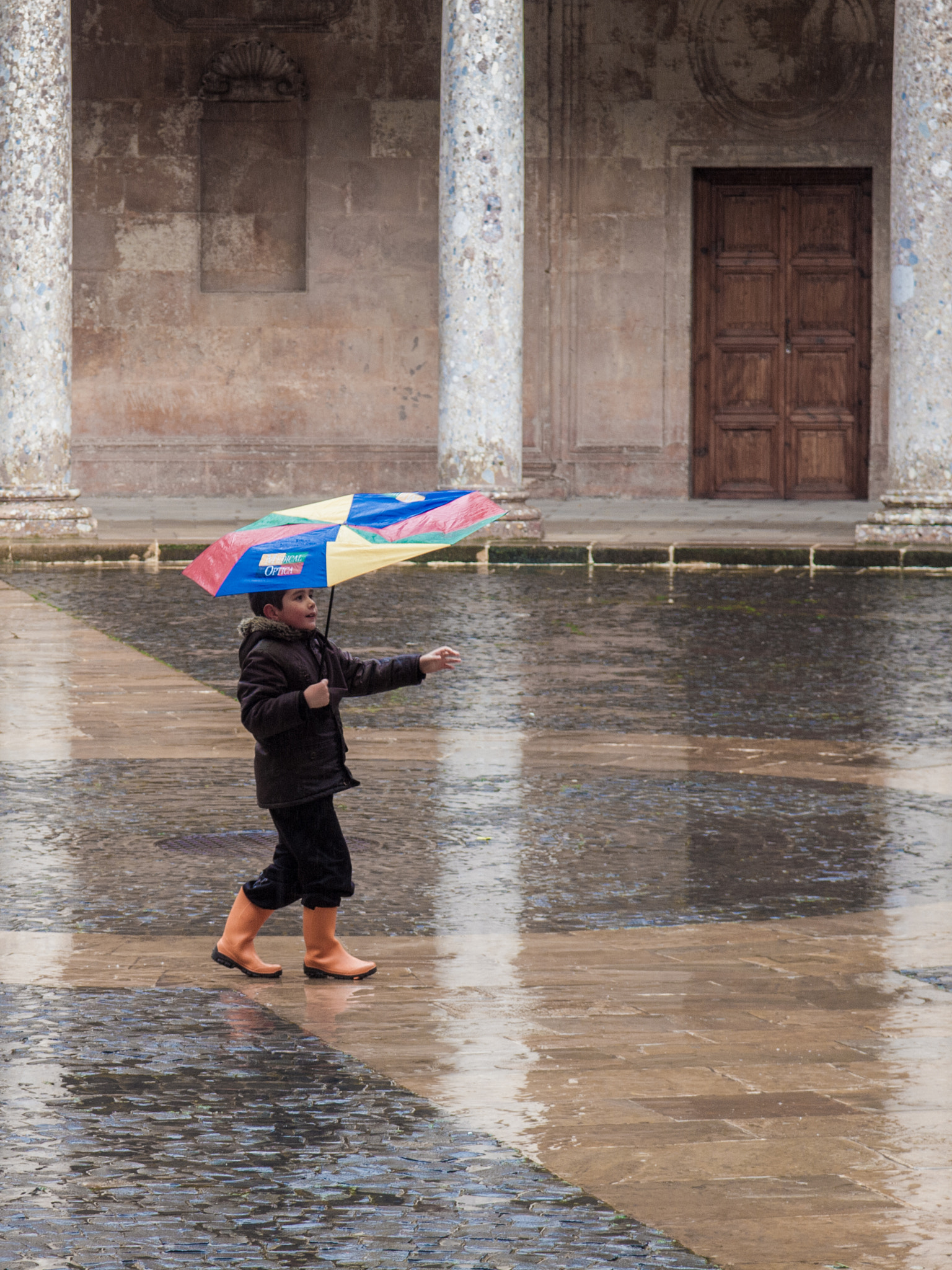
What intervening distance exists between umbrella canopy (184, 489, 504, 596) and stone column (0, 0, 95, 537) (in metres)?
11.0

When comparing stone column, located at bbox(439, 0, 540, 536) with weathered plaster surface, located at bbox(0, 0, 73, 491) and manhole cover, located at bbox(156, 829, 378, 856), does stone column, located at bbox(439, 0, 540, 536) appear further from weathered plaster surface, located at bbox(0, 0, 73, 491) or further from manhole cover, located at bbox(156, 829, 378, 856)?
manhole cover, located at bbox(156, 829, 378, 856)

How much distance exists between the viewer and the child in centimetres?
472

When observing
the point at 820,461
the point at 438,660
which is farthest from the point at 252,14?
the point at 438,660

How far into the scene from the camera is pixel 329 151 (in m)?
19.8

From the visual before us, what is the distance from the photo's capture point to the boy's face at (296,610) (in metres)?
4.75

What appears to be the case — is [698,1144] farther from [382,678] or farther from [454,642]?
[454,642]

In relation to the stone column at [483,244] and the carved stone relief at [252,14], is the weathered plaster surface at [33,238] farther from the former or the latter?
the carved stone relief at [252,14]

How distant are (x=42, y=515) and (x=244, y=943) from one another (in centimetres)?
1106

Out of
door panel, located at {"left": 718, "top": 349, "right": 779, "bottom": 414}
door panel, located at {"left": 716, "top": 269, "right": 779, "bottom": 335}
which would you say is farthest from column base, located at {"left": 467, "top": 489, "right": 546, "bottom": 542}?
door panel, located at {"left": 716, "top": 269, "right": 779, "bottom": 335}

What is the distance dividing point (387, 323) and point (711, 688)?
11.4m

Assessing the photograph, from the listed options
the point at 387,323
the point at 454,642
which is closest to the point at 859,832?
the point at 454,642

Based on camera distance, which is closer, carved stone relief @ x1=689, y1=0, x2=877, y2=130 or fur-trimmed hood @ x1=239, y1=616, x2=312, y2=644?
fur-trimmed hood @ x1=239, y1=616, x2=312, y2=644

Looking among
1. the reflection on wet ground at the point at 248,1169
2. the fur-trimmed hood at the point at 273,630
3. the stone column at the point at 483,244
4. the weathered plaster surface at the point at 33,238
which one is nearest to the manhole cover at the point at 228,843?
the fur-trimmed hood at the point at 273,630

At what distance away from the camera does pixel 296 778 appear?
4758mm
